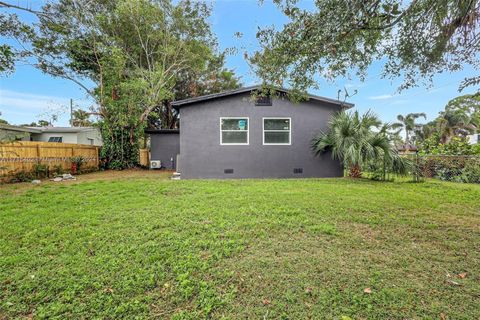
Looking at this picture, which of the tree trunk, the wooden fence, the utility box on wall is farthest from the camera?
the utility box on wall

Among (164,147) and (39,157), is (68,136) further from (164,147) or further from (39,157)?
(39,157)

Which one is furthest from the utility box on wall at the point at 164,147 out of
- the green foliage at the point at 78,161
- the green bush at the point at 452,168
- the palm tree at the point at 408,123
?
the palm tree at the point at 408,123

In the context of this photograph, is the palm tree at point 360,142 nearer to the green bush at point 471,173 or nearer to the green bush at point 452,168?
the green bush at point 452,168

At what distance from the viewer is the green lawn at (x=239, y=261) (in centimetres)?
182

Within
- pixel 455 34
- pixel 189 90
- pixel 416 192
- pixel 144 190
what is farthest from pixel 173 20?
pixel 416 192

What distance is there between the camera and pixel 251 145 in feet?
→ 30.1

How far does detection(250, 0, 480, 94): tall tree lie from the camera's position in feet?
10.3

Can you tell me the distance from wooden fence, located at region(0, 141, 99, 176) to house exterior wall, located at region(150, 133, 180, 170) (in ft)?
10.5

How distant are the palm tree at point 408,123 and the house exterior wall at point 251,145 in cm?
2525

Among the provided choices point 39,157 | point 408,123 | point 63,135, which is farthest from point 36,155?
point 408,123

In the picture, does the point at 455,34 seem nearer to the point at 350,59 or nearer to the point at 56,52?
the point at 350,59

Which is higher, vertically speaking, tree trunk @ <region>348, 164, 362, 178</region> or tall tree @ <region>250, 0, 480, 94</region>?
tall tree @ <region>250, 0, 480, 94</region>

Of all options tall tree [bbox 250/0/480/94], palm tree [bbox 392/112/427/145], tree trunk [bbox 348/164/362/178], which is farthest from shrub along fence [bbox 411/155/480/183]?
palm tree [bbox 392/112/427/145]

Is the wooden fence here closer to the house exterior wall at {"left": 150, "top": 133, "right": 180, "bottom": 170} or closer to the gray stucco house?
the house exterior wall at {"left": 150, "top": 133, "right": 180, "bottom": 170}
